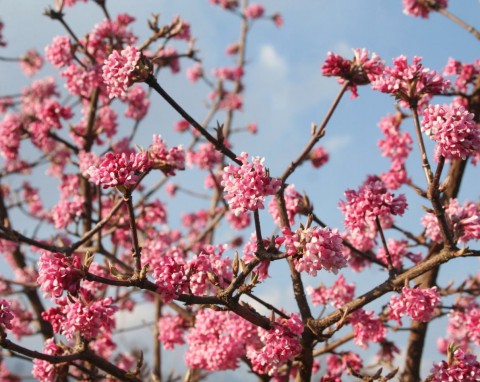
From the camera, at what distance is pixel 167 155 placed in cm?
450

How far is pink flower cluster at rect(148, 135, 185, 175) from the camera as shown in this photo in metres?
4.49

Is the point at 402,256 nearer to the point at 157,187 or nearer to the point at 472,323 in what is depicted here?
the point at 472,323

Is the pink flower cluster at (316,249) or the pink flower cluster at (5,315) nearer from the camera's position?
the pink flower cluster at (316,249)

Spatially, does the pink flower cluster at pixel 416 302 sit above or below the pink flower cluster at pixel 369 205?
below

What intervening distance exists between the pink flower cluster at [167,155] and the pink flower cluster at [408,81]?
1.78 meters

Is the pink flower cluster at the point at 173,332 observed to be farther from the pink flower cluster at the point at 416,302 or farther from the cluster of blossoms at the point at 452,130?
the cluster of blossoms at the point at 452,130

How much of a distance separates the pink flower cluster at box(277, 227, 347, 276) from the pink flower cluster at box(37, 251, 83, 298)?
1368 millimetres

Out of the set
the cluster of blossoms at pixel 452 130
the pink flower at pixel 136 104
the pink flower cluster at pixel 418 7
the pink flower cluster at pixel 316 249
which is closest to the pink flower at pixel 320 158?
the pink flower cluster at pixel 418 7

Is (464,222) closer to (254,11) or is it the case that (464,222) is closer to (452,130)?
(452,130)

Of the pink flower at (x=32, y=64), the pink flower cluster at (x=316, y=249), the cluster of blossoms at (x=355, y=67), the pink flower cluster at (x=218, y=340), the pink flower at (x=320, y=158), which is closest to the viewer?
the pink flower cluster at (x=316, y=249)

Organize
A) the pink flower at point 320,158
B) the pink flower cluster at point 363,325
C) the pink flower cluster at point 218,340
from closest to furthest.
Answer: the pink flower cluster at point 363,325 → the pink flower cluster at point 218,340 → the pink flower at point 320,158

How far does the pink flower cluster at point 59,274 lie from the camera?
10.5ft

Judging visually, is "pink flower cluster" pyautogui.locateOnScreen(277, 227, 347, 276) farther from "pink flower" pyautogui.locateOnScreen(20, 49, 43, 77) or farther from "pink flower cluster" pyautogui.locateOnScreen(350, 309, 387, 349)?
"pink flower" pyautogui.locateOnScreen(20, 49, 43, 77)

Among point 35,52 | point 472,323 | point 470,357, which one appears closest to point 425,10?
point 472,323
